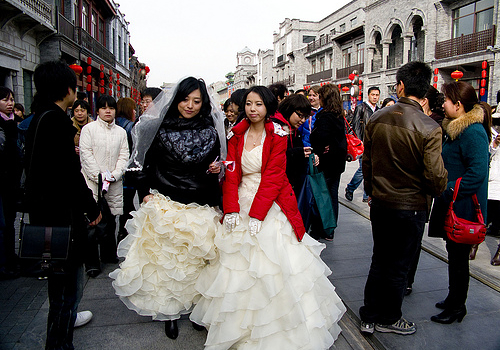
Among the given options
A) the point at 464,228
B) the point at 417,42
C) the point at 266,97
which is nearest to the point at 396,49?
the point at 417,42

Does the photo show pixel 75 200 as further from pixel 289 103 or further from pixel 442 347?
pixel 442 347

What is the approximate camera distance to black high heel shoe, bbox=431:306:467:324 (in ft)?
10.2

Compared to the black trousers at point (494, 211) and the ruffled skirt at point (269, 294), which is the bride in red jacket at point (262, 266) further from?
the black trousers at point (494, 211)

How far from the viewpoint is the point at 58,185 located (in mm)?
2314

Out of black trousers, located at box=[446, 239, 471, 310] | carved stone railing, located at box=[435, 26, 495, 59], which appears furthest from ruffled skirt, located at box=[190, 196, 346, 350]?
carved stone railing, located at box=[435, 26, 495, 59]

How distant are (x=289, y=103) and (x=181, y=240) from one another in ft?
6.98

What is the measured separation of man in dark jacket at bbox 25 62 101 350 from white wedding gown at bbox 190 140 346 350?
0.94 meters

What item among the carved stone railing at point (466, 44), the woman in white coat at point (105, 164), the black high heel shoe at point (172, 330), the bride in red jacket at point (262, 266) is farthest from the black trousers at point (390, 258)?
the carved stone railing at point (466, 44)

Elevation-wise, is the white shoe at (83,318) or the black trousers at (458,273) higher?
the black trousers at (458,273)

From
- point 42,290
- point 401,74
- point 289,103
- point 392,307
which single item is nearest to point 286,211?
point 392,307

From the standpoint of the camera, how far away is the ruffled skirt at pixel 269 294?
2.52m

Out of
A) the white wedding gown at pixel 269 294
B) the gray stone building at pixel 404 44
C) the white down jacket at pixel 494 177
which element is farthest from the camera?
the gray stone building at pixel 404 44

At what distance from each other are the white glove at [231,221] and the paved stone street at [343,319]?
956mm

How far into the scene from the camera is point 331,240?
17.4 feet
